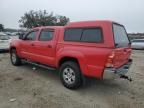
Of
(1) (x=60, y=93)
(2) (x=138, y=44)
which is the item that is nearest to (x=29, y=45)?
(1) (x=60, y=93)

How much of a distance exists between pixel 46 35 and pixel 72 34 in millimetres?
1346

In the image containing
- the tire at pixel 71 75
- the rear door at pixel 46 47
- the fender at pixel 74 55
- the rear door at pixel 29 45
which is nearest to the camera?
the fender at pixel 74 55

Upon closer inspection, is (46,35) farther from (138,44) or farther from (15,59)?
(138,44)

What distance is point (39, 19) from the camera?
3853 cm

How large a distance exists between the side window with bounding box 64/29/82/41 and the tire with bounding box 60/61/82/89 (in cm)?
74

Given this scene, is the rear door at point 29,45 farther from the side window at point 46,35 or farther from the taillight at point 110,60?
the taillight at point 110,60

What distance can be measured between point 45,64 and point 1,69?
8.08 feet

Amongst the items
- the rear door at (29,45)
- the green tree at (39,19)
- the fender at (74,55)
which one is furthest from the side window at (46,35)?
the green tree at (39,19)

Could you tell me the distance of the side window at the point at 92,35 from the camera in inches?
201

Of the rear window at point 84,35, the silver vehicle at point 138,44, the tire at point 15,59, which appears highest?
the rear window at point 84,35

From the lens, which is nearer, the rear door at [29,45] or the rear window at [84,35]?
the rear window at [84,35]

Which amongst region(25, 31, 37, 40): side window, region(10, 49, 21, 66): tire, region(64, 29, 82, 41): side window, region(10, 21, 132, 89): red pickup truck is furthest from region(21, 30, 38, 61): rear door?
region(64, 29, 82, 41): side window

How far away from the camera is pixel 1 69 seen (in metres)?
8.20

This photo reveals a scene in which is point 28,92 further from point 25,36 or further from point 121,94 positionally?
point 25,36
